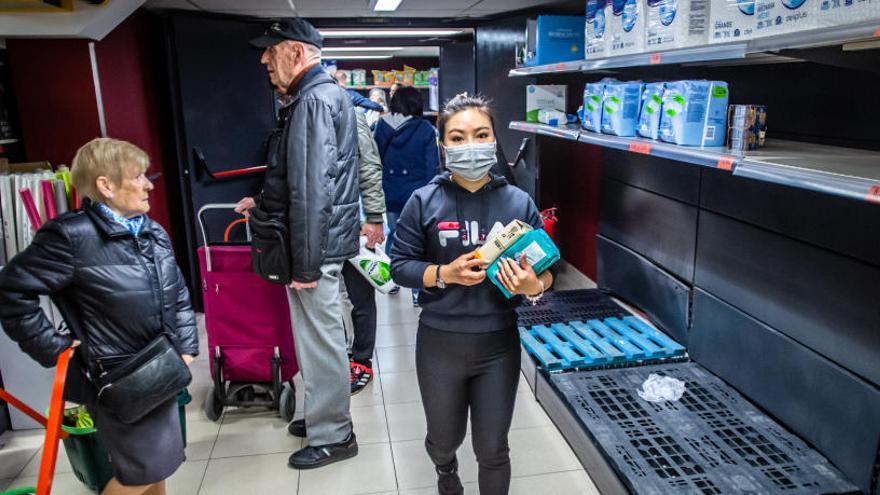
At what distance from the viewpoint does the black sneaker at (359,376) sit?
3742 millimetres

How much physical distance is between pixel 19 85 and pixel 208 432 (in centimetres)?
247

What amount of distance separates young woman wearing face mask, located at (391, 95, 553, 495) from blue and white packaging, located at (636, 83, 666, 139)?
3.09 feet

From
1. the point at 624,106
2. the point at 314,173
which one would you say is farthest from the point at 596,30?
the point at 314,173

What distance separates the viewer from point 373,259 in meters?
3.54

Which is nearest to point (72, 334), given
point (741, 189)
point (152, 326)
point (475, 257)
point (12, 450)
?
point (152, 326)

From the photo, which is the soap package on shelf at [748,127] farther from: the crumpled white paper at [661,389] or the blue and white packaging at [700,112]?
the crumpled white paper at [661,389]

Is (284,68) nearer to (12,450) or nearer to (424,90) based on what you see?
(12,450)

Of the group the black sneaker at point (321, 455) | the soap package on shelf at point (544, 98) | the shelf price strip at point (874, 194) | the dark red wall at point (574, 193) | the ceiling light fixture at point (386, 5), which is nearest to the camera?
the shelf price strip at point (874, 194)

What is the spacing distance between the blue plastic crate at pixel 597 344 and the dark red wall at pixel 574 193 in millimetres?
1220

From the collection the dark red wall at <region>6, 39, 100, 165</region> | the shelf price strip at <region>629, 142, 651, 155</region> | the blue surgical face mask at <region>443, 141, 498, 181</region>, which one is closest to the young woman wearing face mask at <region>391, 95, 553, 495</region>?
the blue surgical face mask at <region>443, 141, 498, 181</region>

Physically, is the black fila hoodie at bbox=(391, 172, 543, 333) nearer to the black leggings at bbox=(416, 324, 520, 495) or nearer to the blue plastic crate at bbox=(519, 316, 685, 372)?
the black leggings at bbox=(416, 324, 520, 495)

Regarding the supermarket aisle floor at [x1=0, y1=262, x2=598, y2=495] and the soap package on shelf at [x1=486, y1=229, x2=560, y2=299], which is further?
the supermarket aisle floor at [x1=0, y1=262, x2=598, y2=495]

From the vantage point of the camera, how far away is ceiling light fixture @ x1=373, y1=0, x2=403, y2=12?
4617 mm

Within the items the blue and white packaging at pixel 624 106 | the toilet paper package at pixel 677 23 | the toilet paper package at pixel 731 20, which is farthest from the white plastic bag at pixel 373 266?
the toilet paper package at pixel 731 20
